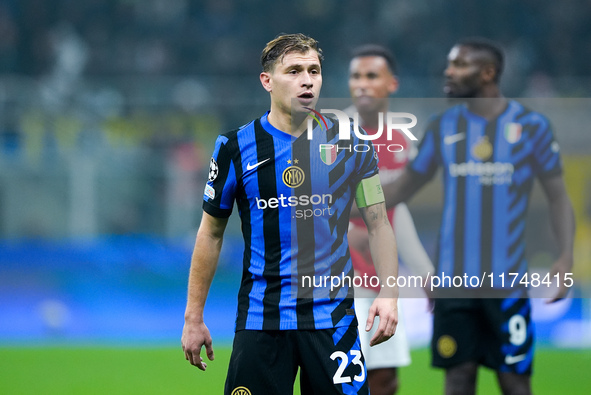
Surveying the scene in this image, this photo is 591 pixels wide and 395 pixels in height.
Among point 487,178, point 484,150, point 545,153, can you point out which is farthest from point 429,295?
point 545,153

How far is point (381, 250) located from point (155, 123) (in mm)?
8541

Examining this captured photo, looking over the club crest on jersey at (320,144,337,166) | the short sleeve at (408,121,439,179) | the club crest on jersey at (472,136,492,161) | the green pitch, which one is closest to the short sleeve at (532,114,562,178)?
the club crest on jersey at (472,136,492,161)

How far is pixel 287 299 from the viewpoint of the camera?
3.18 meters

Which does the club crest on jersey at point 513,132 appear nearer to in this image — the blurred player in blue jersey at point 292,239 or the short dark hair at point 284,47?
the blurred player in blue jersey at point 292,239

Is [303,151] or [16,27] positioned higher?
[16,27]

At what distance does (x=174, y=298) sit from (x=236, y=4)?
7.68m

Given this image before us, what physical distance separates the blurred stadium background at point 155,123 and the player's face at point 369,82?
601mm

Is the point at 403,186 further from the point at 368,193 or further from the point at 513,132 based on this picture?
the point at 368,193

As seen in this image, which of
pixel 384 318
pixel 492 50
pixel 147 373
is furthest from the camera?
pixel 147 373

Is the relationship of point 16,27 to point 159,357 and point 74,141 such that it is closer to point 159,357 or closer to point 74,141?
point 74,141

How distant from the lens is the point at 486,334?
440 cm

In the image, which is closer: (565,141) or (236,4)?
(565,141)

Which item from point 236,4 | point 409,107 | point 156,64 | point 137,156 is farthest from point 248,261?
point 236,4

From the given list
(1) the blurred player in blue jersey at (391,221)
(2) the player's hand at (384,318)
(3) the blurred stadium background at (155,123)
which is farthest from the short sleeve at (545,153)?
(2) the player's hand at (384,318)
